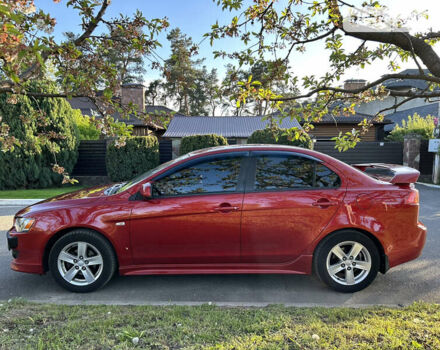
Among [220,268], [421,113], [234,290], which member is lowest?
[234,290]

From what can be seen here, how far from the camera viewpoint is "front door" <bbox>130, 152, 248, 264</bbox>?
11.3 ft

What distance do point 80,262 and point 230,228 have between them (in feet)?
5.81

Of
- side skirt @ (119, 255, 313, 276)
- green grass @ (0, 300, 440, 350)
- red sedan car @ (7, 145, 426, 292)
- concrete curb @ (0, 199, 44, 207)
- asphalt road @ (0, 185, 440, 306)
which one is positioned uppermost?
red sedan car @ (7, 145, 426, 292)

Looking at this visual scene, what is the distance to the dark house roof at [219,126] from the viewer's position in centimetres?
1909

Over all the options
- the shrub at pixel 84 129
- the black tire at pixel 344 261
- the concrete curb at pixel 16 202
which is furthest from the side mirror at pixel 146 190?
the shrub at pixel 84 129

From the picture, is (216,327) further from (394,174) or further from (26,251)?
(394,174)

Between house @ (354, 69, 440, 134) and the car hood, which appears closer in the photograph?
the car hood

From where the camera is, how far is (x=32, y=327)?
2629 mm

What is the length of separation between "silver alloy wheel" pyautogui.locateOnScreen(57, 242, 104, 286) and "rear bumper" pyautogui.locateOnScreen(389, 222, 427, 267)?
3372 millimetres

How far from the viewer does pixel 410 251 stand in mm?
3600

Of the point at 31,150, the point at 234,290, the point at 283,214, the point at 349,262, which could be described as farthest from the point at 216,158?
the point at 31,150

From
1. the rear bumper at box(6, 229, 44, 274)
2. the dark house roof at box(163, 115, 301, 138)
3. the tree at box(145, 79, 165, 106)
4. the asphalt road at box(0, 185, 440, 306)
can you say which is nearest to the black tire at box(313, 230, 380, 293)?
the asphalt road at box(0, 185, 440, 306)

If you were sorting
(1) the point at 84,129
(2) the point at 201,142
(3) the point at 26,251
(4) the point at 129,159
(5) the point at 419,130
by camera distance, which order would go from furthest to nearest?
(1) the point at 84,129 < (5) the point at 419,130 < (4) the point at 129,159 < (2) the point at 201,142 < (3) the point at 26,251

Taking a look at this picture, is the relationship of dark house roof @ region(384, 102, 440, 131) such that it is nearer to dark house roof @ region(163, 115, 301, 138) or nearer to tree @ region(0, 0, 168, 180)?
dark house roof @ region(163, 115, 301, 138)
